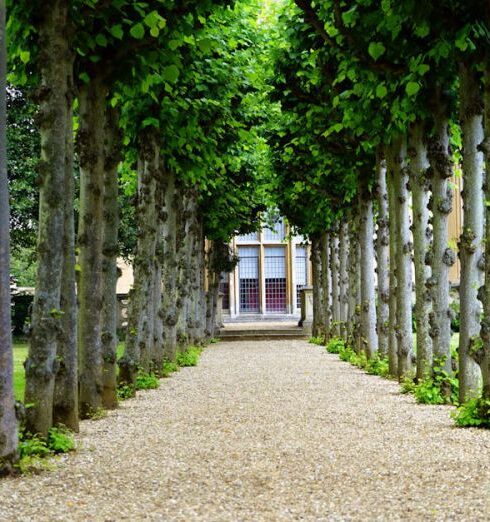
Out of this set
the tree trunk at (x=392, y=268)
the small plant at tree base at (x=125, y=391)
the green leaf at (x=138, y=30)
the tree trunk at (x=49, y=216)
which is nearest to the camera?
the tree trunk at (x=49, y=216)

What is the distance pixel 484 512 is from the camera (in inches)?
244

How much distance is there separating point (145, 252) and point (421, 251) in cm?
526

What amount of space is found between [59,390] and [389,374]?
998cm

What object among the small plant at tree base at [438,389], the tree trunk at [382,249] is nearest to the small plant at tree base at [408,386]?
the small plant at tree base at [438,389]

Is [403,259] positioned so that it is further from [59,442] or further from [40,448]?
[40,448]

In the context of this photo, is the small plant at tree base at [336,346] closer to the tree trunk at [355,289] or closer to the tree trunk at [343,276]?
the tree trunk at [343,276]

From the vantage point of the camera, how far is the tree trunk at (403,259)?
16766mm

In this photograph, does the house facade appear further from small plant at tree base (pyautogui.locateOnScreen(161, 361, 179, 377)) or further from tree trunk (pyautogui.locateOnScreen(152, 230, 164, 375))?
tree trunk (pyautogui.locateOnScreen(152, 230, 164, 375))

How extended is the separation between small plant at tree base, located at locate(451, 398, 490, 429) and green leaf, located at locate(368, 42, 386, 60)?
4.43 m

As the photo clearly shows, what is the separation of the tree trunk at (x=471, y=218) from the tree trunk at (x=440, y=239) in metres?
1.55

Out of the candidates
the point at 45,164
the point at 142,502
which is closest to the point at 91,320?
the point at 45,164

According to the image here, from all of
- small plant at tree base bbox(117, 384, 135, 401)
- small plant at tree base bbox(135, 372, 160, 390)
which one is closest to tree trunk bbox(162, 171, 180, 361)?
small plant at tree base bbox(135, 372, 160, 390)

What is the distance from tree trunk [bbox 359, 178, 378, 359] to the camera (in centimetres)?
2202

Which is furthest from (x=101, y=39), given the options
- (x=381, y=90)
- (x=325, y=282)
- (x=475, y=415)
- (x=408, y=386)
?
(x=325, y=282)
